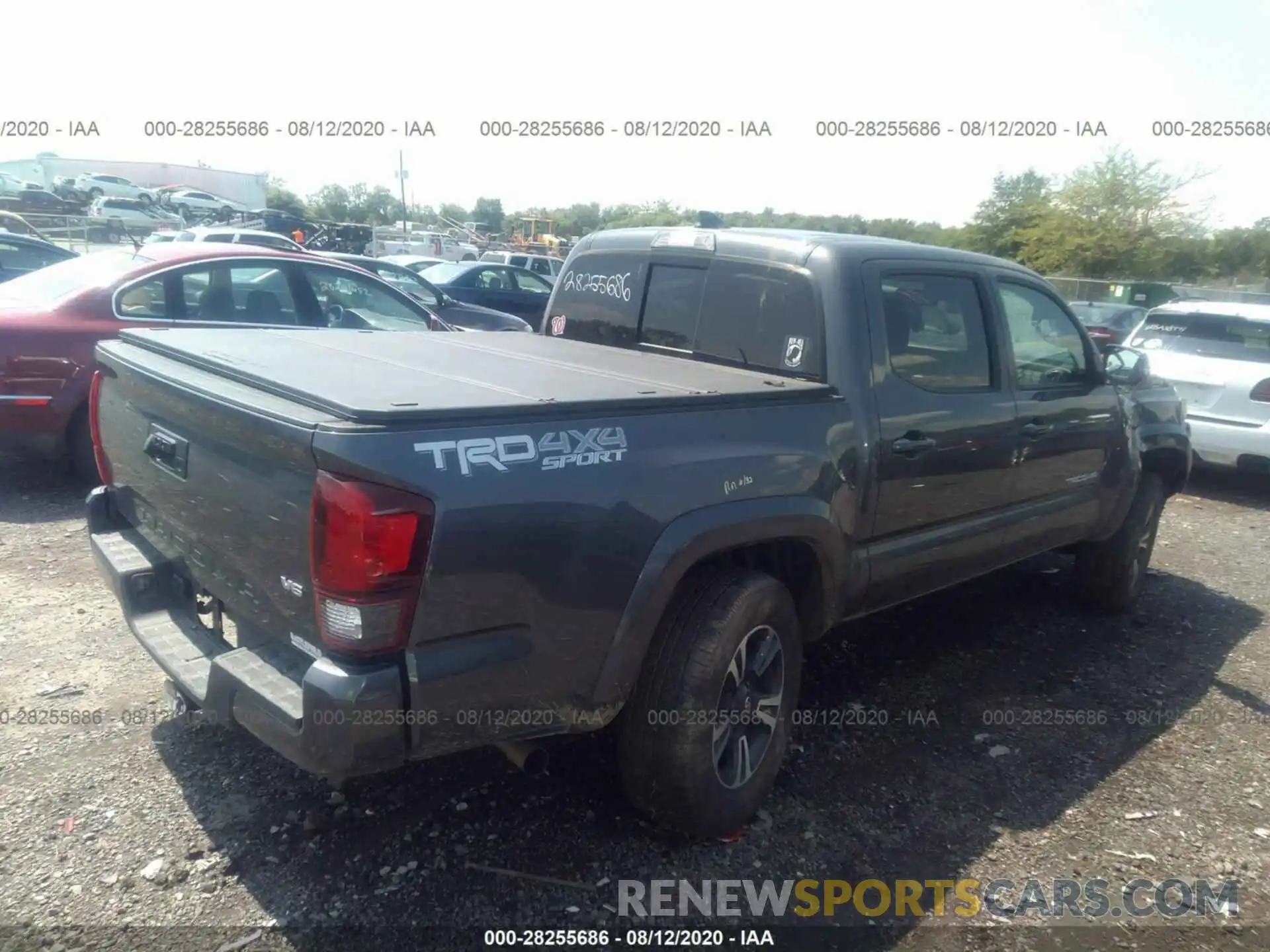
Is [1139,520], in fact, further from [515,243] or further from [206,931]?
[515,243]

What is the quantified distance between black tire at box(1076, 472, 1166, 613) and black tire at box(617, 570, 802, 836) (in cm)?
299

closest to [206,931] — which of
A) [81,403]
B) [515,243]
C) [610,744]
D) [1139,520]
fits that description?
[610,744]

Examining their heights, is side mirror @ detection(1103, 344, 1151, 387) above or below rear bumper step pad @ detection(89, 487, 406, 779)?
above

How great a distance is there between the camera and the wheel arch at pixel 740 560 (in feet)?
8.68

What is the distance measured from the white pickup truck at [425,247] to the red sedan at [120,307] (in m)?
22.7

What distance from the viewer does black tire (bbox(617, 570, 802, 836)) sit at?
284 centimetres

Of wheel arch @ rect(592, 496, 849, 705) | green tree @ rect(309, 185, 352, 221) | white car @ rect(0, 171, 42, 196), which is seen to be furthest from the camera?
green tree @ rect(309, 185, 352, 221)

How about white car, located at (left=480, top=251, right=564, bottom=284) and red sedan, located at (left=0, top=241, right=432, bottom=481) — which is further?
white car, located at (left=480, top=251, right=564, bottom=284)

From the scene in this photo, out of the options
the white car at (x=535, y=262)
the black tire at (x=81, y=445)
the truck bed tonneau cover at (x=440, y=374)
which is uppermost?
the truck bed tonneau cover at (x=440, y=374)

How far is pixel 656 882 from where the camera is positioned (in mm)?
2889

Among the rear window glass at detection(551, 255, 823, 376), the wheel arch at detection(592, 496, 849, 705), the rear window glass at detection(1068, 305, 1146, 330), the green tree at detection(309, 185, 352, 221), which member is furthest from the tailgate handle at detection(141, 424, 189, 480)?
the green tree at detection(309, 185, 352, 221)

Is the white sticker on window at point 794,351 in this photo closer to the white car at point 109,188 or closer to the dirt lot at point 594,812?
the dirt lot at point 594,812

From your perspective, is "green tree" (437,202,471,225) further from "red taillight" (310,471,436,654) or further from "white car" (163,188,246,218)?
"red taillight" (310,471,436,654)

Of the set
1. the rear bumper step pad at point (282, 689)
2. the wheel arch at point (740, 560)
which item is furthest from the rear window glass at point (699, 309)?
the rear bumper step pad at point (282, 689)
